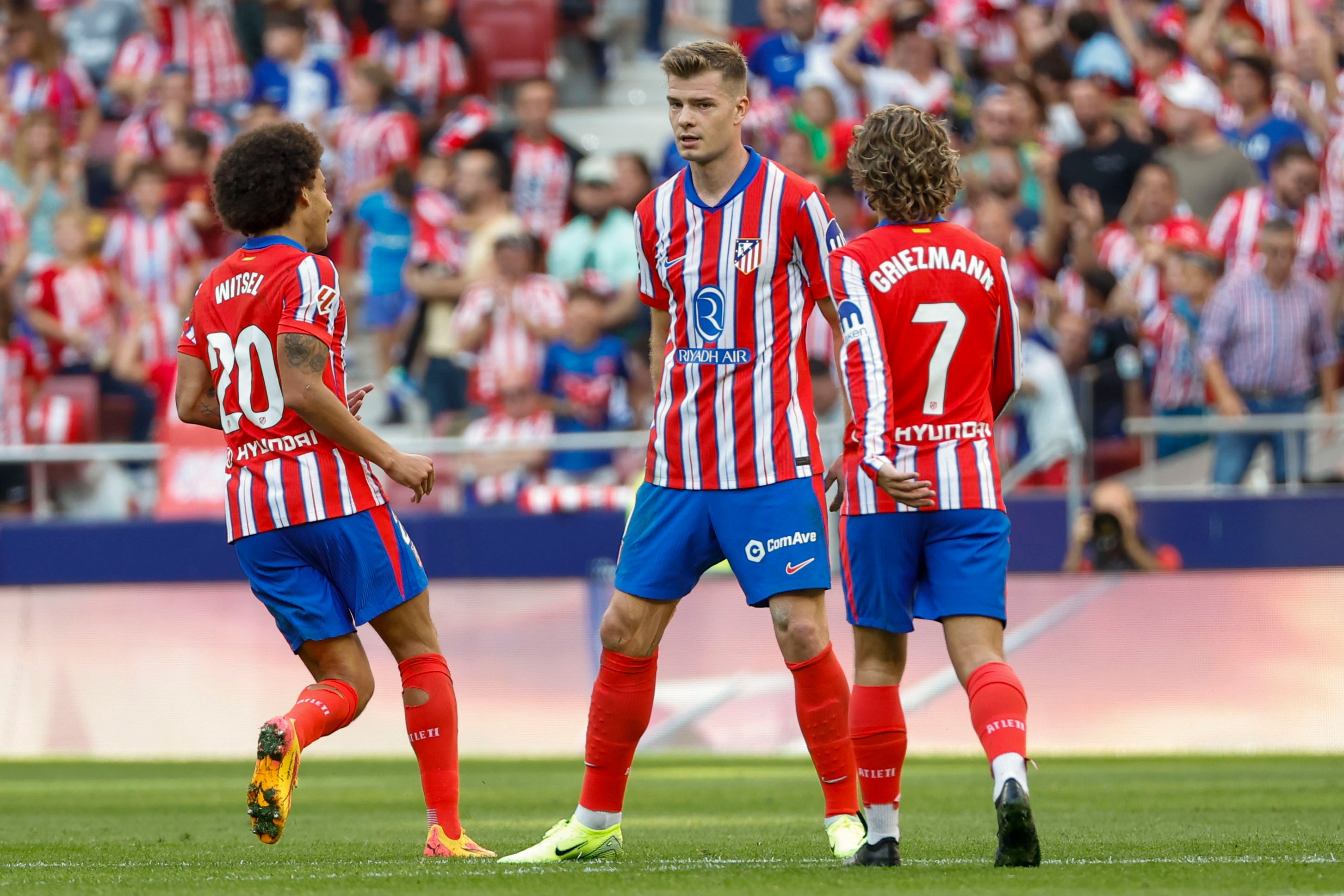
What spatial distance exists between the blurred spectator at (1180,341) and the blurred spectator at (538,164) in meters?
4.95

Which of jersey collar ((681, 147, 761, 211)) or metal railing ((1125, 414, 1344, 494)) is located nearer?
jersey collar ((681, 147, 761, 211))

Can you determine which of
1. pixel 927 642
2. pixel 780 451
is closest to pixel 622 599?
pixel 780 451

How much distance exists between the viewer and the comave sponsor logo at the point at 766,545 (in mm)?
5266

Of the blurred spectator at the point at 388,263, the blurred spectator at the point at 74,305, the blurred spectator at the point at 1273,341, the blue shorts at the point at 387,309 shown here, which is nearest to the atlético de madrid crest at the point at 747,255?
the blurred spectator at the point at 1273,341

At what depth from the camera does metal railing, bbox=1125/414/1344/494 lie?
11.5m

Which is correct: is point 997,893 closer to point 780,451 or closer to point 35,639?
point 780,451

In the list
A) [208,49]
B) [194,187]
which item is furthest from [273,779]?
[208,49]

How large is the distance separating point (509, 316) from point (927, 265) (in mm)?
9129

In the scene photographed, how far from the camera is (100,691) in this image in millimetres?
11445

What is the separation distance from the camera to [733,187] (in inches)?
212

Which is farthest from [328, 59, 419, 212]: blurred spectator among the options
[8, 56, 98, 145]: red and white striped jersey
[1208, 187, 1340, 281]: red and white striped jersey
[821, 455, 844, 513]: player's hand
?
[821, 455, 844, 513]: player's hand

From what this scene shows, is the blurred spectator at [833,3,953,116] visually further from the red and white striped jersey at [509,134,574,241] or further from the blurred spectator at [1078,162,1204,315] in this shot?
the red and white striped jersey at [509,134,574,241]

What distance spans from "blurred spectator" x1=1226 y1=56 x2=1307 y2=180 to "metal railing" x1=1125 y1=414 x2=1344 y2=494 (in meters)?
3.10

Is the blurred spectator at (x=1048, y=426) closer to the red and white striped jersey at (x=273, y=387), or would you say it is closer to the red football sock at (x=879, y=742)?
the red football sock at (x=879, y=742)
